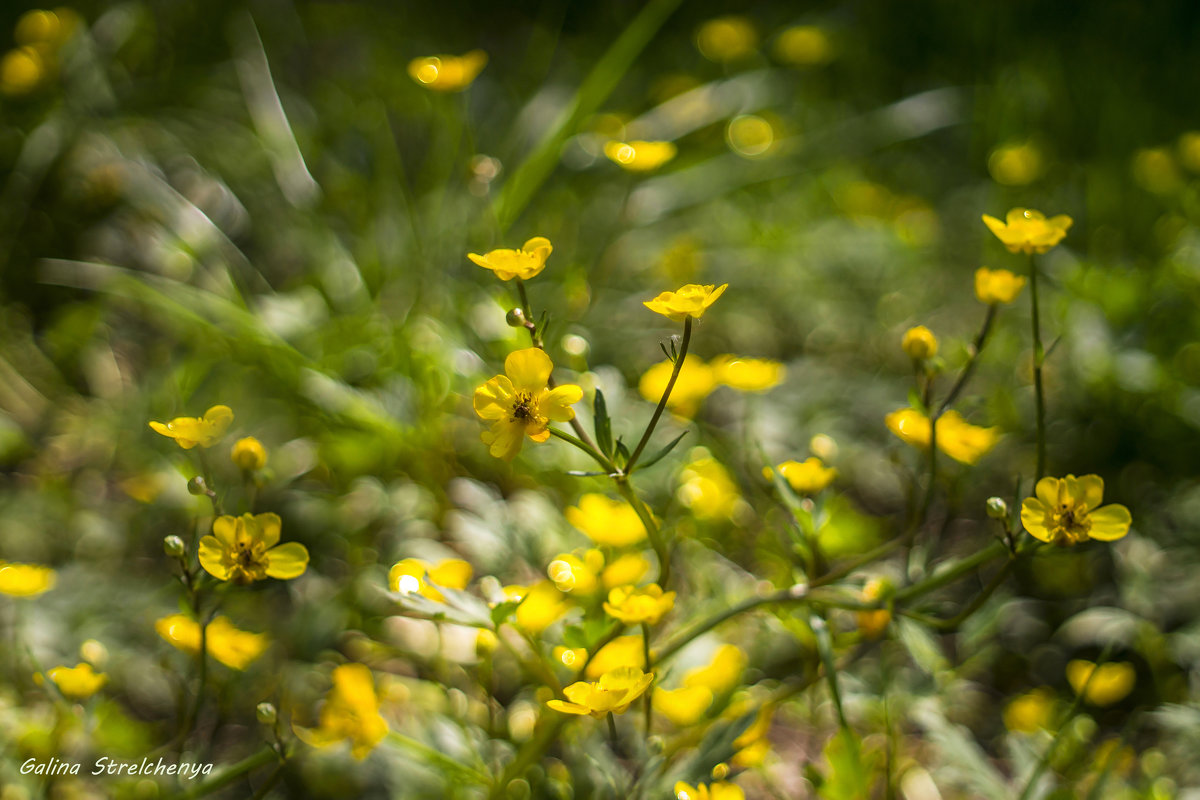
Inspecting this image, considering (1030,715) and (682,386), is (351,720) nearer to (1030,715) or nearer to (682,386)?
(682,386)

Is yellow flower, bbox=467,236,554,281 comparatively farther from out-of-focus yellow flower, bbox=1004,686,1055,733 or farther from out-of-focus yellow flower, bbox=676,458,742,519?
out-of-focus yellow flower, bbox=1004,686,1055,733

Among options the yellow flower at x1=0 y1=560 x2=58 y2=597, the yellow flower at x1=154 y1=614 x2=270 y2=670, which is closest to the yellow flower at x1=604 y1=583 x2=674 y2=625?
the yellow flower at x1=154 y1=614 x2=270 y2=670

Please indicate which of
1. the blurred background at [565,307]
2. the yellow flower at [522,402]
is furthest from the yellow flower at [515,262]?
the blurred background at [565,307]

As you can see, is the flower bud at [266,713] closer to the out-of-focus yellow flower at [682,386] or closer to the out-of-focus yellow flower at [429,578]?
the out-of-focus yellow flower at [429,578]

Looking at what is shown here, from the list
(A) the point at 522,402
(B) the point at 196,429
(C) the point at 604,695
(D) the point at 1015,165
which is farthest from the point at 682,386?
(D) the point at 1015,165

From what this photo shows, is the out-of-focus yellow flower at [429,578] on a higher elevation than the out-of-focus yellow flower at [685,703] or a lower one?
higher

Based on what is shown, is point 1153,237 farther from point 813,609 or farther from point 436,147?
point 436,147

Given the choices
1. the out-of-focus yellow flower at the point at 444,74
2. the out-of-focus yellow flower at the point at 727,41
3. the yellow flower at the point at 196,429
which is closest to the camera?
the yellow flower at the point at 196,429
